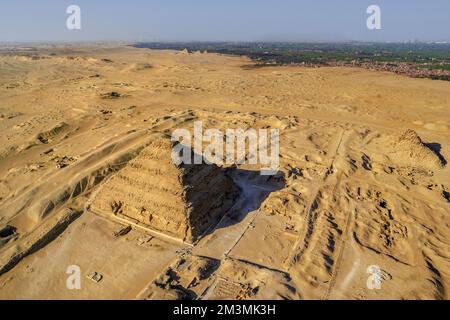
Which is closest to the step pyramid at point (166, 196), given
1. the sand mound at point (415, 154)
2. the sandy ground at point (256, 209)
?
the sandy ground at point (256, 209)

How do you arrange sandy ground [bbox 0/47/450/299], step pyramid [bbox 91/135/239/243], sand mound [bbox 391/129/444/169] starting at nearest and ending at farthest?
sandy ground [bbox 0/47/450/299]
step pyramid [bbox 91/135/239/243]
sand mound [bbox 391/129/444/169]

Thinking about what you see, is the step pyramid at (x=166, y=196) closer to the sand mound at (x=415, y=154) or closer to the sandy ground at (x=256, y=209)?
the sandy ground at (x=256, y=209)

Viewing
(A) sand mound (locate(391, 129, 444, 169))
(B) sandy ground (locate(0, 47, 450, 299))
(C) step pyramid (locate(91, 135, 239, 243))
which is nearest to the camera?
(B) sandy ground (locate(0, 47, 450, 299))

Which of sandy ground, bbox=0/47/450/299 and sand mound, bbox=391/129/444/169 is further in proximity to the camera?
sand mound, bbox=391/129/444/169

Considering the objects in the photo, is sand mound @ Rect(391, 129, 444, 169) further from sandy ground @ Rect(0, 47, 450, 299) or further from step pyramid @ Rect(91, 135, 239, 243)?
step pyramid @ Rect(91, 135, 239, 243)

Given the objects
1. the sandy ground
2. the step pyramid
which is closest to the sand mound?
the sandy ground

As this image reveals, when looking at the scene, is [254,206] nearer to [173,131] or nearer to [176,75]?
[173,131]
